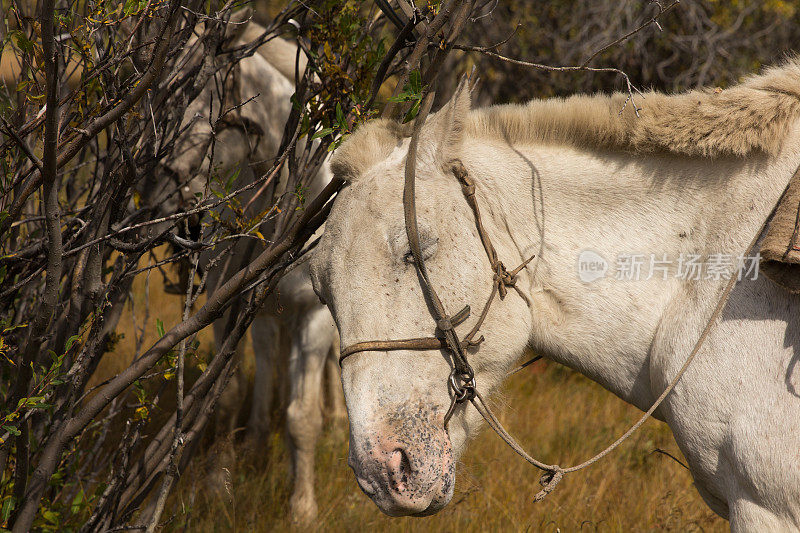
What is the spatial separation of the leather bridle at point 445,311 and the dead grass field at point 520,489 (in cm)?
89

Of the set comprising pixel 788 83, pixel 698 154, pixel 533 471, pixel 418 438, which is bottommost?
pixel 533 471

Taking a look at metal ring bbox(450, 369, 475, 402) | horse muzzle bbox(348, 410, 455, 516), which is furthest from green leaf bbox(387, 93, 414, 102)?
horse muzzle bbox(348, 410, 455, 516)

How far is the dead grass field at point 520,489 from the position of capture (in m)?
3.40

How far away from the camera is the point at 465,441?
2051mm

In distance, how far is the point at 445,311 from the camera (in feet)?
6.39

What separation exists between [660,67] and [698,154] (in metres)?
4.72

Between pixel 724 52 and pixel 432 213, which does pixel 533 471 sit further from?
pixel 724 52

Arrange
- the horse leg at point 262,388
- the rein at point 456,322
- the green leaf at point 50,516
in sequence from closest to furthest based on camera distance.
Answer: the rein at point 456,322 → the green leaf at point 50,516 → the horse leg at point 262,388

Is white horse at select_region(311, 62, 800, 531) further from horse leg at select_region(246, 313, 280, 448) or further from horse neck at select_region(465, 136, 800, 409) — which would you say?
horse leg at select_region(246, 313, 280, 448)

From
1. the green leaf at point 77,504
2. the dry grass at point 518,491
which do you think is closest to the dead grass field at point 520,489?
the dry grass at point 518,491

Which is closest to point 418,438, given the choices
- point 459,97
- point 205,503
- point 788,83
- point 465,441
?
point 465,441

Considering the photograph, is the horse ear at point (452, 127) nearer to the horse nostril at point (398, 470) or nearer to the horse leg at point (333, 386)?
the horse nostril at point (398, 470)

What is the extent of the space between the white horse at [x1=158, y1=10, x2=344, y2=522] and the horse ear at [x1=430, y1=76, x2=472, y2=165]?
105 cm

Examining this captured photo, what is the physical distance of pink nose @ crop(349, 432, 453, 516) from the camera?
6.13ft
